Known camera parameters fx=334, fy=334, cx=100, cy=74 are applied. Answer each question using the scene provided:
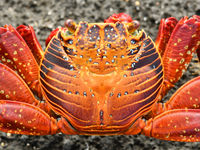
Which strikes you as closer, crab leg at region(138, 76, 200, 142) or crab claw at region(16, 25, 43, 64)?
crab leg at region(138, 76, 200, 142)

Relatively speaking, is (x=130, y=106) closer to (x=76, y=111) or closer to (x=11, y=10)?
(x=76, y=111)

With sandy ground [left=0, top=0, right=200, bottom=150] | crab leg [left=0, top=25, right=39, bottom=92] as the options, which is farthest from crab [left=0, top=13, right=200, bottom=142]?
sandy ground [left=0, top=0, right=200, bottom=150]

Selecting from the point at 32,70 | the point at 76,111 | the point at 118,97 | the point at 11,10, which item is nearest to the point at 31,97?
the point at 32,70

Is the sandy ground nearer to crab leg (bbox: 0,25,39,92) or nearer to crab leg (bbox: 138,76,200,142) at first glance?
crab leg (bbox: 0,25,39,92)

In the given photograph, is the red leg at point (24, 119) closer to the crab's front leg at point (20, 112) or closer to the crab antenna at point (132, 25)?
the crab's front leg at point (20, 112)

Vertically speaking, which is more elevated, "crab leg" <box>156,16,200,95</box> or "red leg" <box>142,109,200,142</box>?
"crab leg" <box>156,16,200,95</box>

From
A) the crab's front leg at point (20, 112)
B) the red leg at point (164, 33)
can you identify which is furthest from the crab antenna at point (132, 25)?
the crab's front leg at point (20, 112)

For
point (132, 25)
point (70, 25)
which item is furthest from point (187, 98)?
point (70, 25)
